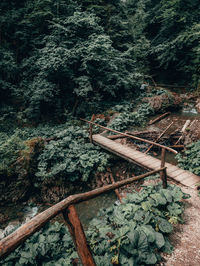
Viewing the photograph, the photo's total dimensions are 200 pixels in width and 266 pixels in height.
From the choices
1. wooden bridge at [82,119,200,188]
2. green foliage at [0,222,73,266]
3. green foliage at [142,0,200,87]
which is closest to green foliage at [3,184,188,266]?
green foliage at [0,222,73,266]

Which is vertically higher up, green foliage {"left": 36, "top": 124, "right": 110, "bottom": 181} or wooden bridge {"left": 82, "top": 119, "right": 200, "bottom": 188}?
wooden bridge {"left": 82, "top": 119, "right": 200, "bottom": 188}

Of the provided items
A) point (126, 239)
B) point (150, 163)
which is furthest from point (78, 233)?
point (150, 163)

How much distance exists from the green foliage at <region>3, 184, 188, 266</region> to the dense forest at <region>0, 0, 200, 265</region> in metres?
0.02

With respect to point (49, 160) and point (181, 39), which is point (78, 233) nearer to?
point (49, 160)

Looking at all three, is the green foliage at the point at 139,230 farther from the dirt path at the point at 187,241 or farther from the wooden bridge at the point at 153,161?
the wooden bridge at the point at 153,161

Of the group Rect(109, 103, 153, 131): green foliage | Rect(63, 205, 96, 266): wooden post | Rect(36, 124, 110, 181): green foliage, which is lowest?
Rect(36, 124, 110, 181): green foliage

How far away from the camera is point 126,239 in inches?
93.5

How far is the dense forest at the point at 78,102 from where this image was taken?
2854 millimetres

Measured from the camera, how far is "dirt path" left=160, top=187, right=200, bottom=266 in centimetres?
241

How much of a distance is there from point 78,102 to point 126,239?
10305mm

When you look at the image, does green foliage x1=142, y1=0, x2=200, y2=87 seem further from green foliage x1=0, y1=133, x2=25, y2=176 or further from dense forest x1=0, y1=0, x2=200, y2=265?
green foliage x1=0, y1=133, x2=25, y2=176

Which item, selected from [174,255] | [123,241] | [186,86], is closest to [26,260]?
[123,241]

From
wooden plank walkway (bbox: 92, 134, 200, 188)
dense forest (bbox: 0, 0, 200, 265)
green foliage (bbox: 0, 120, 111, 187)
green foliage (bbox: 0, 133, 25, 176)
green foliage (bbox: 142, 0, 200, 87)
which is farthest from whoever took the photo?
green foliage (bbox: 142, 0, 200, 87)

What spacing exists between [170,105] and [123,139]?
527 centimetres
